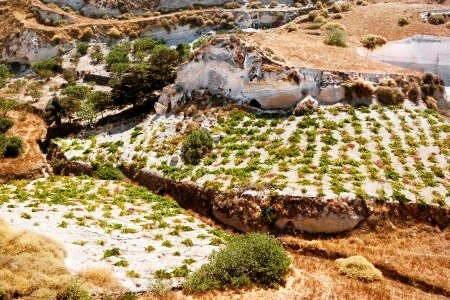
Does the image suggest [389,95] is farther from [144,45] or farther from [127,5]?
[127,5]

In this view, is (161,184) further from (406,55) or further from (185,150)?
(406,55)

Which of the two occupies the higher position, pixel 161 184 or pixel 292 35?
pixel 292 35

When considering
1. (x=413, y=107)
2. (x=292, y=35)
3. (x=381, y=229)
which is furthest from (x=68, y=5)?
(x=381, y=229)

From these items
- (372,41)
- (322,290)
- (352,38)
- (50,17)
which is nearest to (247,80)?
(372,41)

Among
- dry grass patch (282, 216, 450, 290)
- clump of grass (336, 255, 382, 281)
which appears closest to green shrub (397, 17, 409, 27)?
dry grass patch (282, 216, 450, 290)

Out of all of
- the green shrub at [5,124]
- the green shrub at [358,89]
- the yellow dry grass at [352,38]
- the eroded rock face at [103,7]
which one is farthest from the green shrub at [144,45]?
the green shrub at [358,89]
